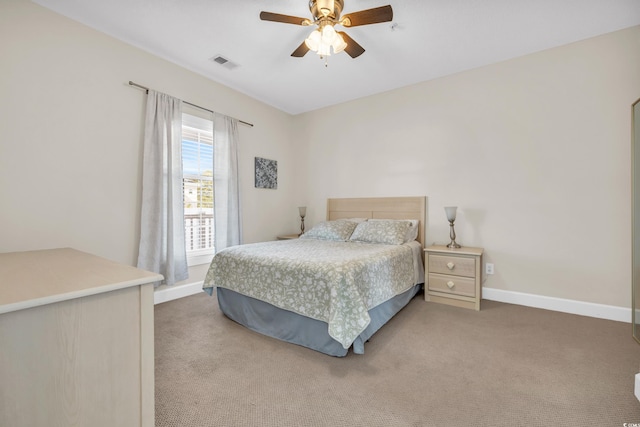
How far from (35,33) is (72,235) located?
1649 mm

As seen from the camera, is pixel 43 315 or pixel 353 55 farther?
pixel 353 55

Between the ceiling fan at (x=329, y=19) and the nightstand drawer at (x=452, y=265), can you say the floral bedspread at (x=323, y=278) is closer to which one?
the nightstand drawer at (x=452, y=265)

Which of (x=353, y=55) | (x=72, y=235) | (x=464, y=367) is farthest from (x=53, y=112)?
(x=464, y=367)

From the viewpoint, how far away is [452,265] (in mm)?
2830

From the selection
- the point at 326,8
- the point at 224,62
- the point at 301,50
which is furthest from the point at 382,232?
the point at 224,62

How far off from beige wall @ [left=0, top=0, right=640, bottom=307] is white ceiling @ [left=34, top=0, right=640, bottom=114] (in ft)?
0.64

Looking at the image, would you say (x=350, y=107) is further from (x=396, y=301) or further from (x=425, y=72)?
(x=396, y=301)

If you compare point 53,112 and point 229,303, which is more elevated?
point 53,112

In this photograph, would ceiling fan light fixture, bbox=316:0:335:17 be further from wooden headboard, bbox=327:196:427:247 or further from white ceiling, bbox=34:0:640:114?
wooden headboard, bbox=327:196:427:247

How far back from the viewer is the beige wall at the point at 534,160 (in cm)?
246

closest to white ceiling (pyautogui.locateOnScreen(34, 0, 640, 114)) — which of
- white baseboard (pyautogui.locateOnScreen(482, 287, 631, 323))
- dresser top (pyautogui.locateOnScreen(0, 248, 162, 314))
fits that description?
dresser top (pyautogui.locateOnScreen(0, 248, 162, 314))

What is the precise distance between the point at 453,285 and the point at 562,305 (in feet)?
3.35

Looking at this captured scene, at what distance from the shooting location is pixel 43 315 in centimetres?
79

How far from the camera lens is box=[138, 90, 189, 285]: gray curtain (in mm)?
2734
